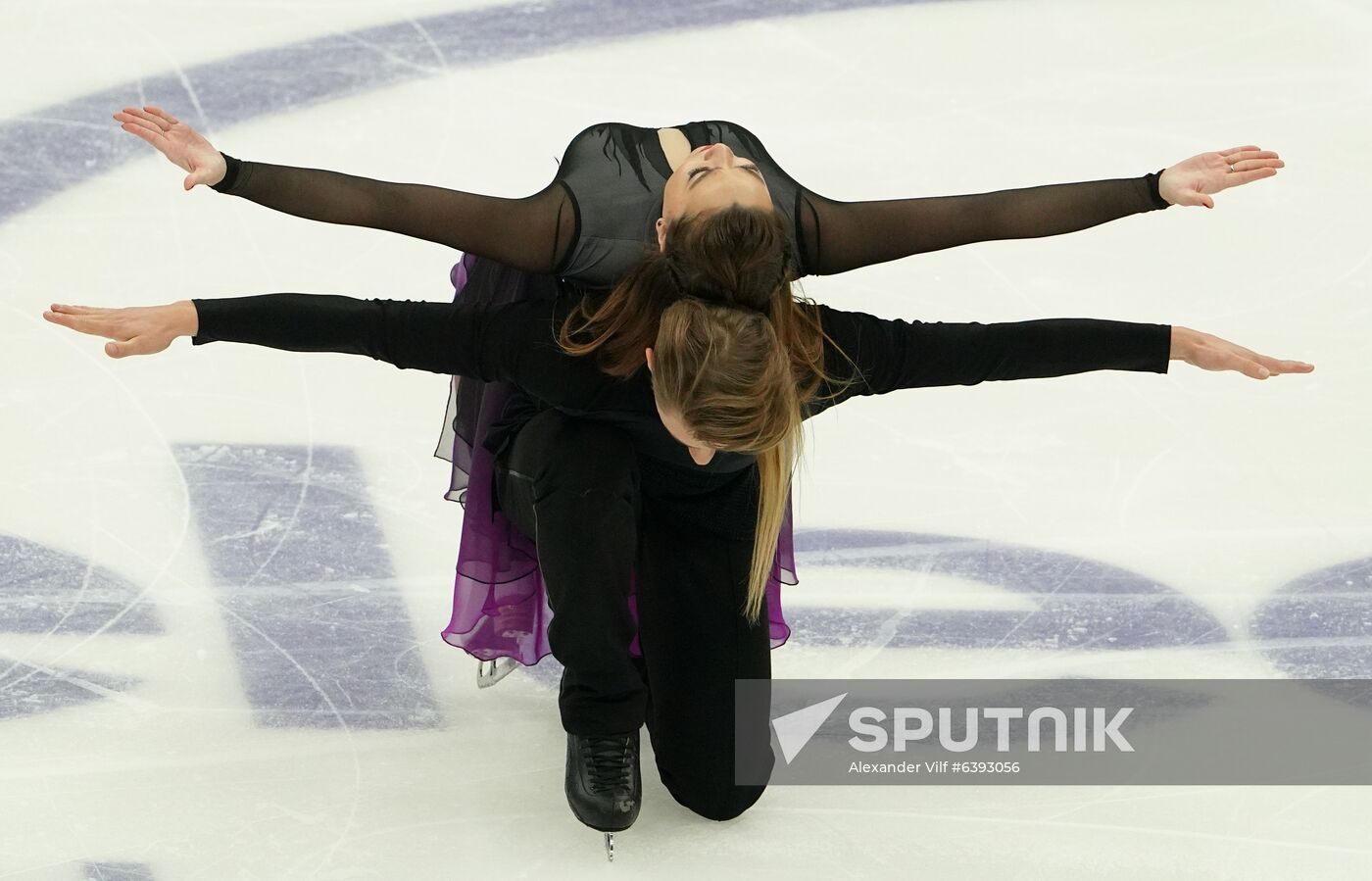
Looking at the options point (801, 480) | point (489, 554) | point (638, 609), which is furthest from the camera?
point (801, 480)

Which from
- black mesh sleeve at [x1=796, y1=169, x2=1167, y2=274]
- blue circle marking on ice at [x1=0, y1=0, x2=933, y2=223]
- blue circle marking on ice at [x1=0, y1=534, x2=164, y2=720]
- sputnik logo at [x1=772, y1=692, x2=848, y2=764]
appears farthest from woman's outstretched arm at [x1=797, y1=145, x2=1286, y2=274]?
blue circle marking on ice at [x1=0, y1=0, x2=933, y2=223]

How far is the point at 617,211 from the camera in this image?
8.89 feet

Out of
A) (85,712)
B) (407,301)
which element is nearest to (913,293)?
(407,301)

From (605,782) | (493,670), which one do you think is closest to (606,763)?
(605,782)

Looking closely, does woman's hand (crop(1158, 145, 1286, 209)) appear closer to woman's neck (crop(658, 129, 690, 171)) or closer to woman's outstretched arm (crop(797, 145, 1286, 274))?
woman's outstretched arm (crop(797, 145, 1286, 274))

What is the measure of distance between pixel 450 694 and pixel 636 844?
530mm

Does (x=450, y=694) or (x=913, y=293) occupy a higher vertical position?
(x=913, y=293)

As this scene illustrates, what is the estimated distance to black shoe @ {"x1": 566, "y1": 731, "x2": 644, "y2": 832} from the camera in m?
2.66

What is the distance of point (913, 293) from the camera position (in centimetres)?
418

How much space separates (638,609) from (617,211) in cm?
→ 64

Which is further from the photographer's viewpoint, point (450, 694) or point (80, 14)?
point (80, 14)

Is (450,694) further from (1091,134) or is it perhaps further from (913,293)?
(1091,134)

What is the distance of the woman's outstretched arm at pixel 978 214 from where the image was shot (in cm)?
276

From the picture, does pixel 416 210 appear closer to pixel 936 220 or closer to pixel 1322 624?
pixel 936 220
